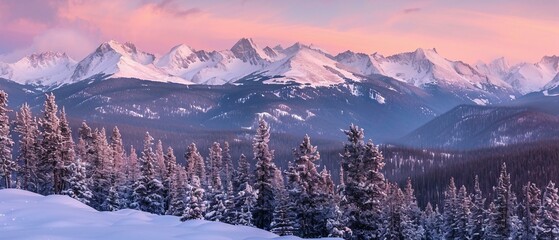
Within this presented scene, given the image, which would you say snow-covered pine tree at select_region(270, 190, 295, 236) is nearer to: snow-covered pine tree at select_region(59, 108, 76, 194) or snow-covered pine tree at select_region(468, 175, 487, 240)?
snow-covered pine tree at select_region(59, 108, 76, 194)

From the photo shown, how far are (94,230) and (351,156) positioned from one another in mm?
19966

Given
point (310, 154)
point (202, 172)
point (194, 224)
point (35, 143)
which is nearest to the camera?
point (194, 224)

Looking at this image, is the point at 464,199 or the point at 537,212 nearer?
the point at 537,212

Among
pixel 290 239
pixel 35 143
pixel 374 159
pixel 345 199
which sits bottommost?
pixel 290 239

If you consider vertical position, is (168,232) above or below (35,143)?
below

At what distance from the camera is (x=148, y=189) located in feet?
190

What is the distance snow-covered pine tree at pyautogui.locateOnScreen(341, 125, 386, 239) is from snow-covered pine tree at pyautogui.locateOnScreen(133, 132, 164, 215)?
94.2ft

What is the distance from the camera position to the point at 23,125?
2173 inches

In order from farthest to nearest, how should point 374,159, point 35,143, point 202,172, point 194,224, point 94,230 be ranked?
point 202,172 → point 35,143 → point 374,159 → point 194,224 → point 94,230

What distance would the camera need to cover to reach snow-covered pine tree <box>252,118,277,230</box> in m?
43.1

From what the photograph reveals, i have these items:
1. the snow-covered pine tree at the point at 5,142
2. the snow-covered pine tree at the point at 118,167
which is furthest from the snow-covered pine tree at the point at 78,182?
the snow-covered pine tree at the point at 5,142

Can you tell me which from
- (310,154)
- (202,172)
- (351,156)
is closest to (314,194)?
(310,154)

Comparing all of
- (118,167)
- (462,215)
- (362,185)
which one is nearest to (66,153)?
(118,167)

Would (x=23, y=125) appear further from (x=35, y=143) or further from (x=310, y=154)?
(x=310, y=154)
